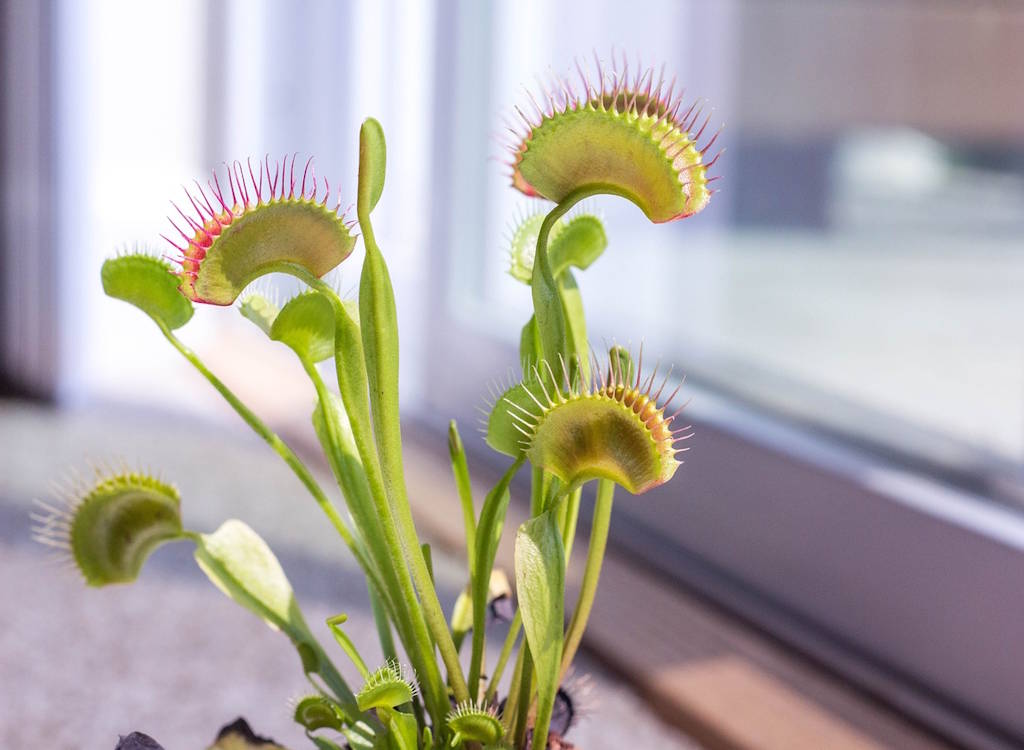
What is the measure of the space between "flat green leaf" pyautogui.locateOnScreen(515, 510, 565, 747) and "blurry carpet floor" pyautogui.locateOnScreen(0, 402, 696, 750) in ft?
0.57

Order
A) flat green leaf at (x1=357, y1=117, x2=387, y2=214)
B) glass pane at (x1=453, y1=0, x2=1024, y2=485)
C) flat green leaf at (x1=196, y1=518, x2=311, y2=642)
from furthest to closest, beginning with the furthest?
glass pane at (x1=453, y1=0, x2=1024, y2=485), flat green leaf at (x1=196, y1=518, x2=311, y2=642), flat green leaf at (x1=357, y1=117, x2=387, y2=214)

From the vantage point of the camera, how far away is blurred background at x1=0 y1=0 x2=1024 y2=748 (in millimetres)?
832

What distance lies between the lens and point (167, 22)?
6.25 ft

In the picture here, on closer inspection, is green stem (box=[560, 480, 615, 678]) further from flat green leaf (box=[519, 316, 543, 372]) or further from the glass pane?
the glass pane

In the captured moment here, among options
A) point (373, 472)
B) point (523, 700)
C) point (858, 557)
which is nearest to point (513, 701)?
point (523, 700)

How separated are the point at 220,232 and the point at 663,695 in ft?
1.86

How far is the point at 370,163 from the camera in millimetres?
365

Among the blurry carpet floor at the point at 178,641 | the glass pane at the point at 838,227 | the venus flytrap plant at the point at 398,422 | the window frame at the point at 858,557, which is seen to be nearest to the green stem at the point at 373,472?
the venus flytrap plant at the point at 398,422

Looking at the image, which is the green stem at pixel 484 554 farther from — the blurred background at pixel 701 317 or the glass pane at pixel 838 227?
the glass pane at pixel 838 227

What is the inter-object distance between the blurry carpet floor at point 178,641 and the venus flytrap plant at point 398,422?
0.15m

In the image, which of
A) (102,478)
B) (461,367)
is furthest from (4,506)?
(102,478)

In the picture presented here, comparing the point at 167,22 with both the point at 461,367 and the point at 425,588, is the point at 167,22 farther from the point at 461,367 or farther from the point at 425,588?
the point at 425,588

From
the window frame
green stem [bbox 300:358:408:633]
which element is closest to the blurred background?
the window frame

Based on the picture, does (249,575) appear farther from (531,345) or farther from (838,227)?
(838,227)
